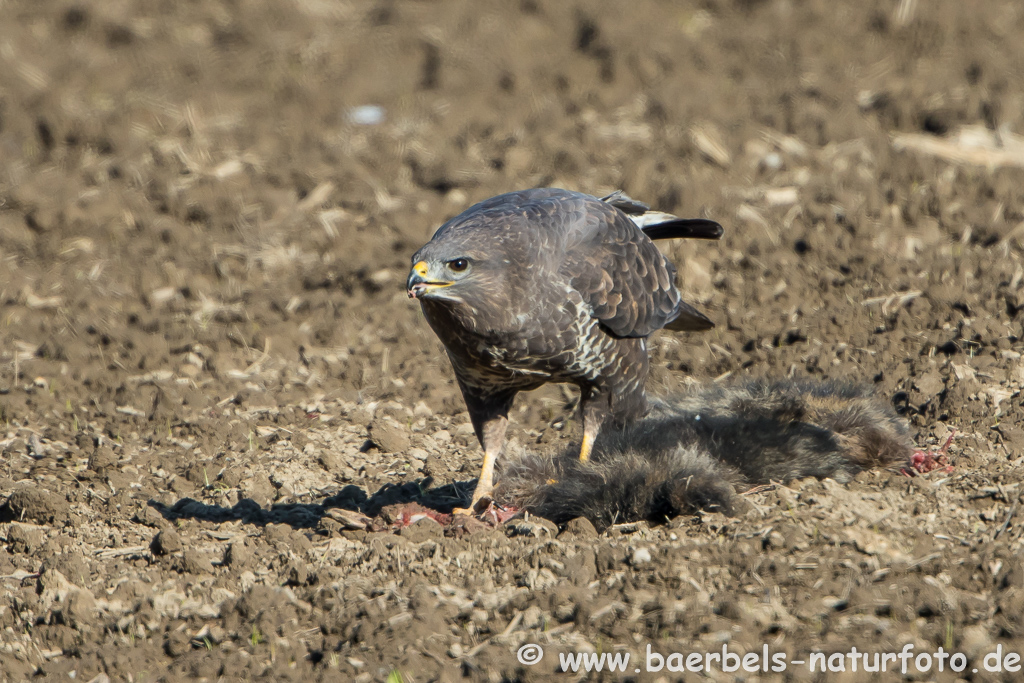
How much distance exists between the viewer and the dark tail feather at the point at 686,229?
20.3 feet

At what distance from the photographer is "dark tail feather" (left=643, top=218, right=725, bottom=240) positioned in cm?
618

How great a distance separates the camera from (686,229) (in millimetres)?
6359

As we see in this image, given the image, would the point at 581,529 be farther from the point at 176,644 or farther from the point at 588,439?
the point at 176,644

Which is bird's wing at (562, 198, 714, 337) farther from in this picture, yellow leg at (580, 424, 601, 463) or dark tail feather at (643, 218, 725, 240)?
yellow leg at (580, 424, 601, 463)

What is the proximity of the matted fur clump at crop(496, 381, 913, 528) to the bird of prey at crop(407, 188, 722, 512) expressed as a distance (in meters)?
0.26

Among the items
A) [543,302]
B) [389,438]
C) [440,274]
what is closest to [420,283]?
[440,274]

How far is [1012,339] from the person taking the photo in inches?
250

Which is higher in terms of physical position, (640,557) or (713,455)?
(640,557)

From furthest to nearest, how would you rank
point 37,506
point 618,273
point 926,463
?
point 618,273
point 37,506
point 926,463

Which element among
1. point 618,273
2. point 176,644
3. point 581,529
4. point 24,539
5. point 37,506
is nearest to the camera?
point 176,644

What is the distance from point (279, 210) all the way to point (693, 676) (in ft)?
21.0

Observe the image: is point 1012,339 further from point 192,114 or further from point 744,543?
point 192,114

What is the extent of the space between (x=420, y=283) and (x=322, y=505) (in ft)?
4.96

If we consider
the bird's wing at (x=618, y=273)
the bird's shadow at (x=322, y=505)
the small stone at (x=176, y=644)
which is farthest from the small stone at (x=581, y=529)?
the small stone at (x=176, y=644)
